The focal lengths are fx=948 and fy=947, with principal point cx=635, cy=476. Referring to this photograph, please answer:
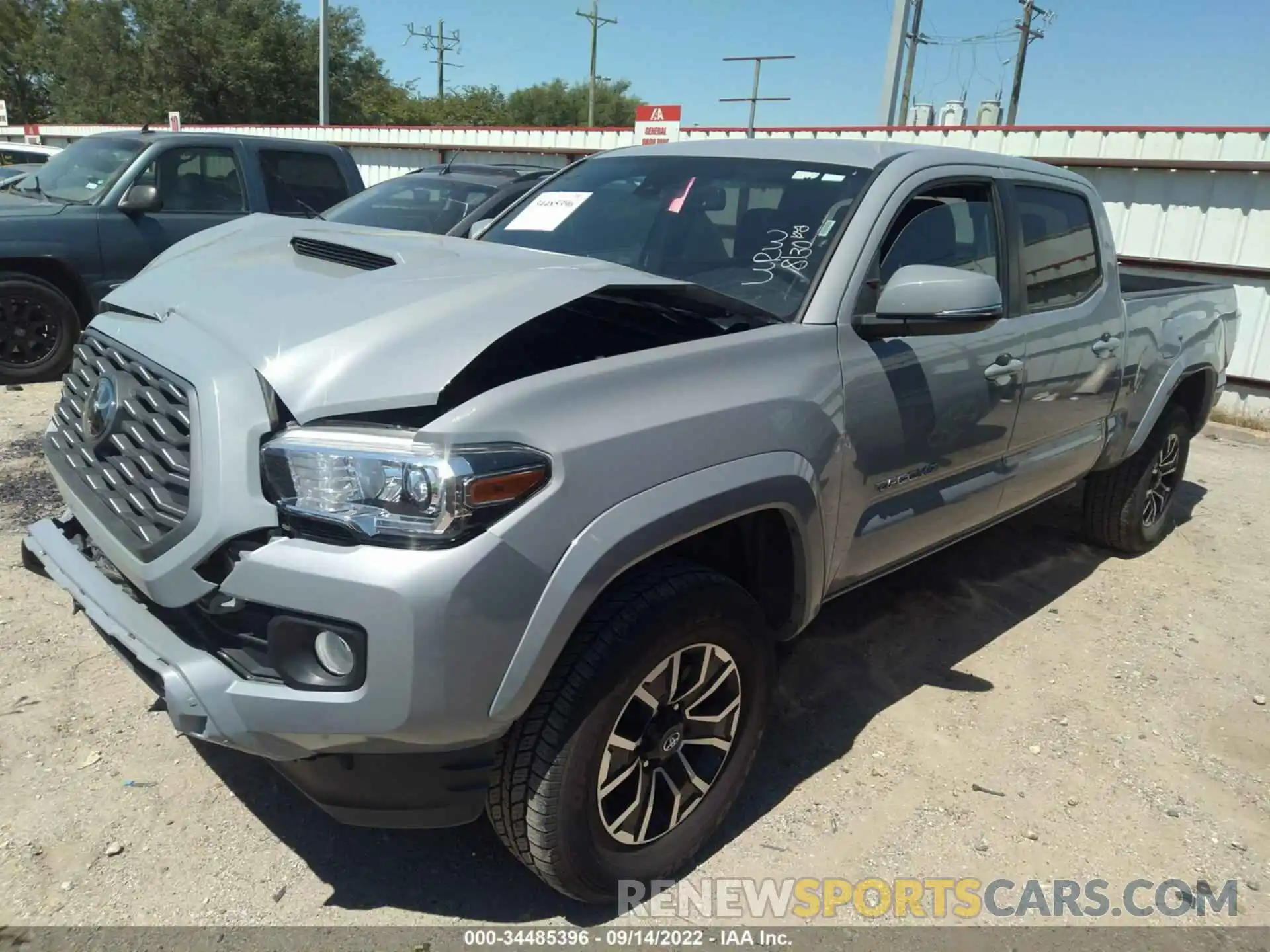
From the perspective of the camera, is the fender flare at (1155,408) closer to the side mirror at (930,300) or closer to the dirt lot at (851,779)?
the dirt lot at (851,779)

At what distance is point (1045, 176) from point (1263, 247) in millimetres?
5904

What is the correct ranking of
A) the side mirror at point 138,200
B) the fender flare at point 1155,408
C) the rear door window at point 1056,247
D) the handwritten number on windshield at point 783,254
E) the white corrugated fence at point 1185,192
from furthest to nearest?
the white corrugated fence at point 1185,192, the side mirror at point 138,200, the fender flare at point 1155,408, the rear door window at point 1056,247, the handwritten number on windshield at point 783,254

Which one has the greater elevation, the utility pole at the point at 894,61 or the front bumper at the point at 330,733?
the utility pole at the point at 894,61

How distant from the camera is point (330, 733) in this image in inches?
74.8

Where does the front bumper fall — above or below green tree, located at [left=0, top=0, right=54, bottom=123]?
below

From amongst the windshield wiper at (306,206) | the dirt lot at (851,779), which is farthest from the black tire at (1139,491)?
the windshield wiper at (306,206)

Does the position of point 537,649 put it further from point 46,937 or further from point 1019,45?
point 1019,45

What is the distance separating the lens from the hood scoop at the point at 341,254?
2.61 metres

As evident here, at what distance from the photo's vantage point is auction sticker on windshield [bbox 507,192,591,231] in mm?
3484

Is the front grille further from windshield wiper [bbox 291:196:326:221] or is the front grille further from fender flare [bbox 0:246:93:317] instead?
windshield wiper [bbox 291:196:326:221]

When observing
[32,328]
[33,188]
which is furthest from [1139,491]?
[33,188]

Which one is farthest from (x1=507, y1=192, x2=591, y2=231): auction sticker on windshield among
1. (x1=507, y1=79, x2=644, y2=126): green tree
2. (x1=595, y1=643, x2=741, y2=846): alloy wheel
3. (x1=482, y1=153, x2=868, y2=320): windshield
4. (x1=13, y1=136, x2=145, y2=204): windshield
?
(x1=507, y1=79, x2=644, y2=126): green tree

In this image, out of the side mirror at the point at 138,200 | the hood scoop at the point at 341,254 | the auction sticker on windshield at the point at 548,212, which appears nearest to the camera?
the hood scoop at the point at 341,254

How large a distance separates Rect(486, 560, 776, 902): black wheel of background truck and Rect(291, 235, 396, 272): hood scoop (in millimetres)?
1130
